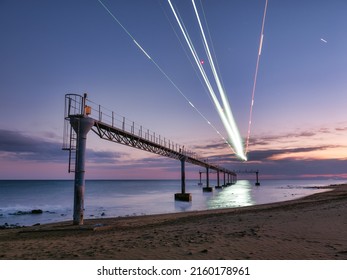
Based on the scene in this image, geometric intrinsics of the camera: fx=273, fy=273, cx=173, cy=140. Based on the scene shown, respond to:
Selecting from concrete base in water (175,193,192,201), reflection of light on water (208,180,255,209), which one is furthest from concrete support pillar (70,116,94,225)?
concrete base in water (175,193,192,201)

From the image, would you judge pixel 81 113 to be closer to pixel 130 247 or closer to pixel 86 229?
pixel 86 229

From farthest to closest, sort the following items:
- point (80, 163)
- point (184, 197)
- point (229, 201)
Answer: point (184, 197) < point (229, 201) < point (80, 163)

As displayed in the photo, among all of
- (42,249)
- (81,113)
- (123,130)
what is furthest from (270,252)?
(123,130)

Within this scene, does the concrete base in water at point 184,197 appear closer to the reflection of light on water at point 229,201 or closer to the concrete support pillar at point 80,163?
the reflection of light on water at point 229,201

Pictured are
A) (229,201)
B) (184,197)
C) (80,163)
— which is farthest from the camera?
(184,197)

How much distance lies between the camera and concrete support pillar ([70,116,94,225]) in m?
18.5

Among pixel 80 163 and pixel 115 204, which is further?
pixel 115 204

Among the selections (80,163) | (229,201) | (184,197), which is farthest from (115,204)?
(80,163)

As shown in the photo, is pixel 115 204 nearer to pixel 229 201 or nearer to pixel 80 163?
pixel 229 201

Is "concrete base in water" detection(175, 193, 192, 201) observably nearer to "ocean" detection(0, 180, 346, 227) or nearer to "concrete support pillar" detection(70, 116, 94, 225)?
"ocean" detection(0, 180, 346, 227)

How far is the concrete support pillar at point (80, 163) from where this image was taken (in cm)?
1845

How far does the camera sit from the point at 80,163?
1878cm

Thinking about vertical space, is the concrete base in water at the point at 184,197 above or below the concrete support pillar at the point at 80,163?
below

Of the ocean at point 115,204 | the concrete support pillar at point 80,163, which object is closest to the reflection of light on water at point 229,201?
the ocean at point 115,204
